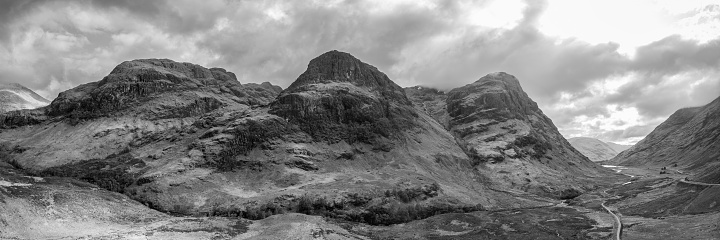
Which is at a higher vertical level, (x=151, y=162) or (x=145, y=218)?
→ (x=151, y=162)

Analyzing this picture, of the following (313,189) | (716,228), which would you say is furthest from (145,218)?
(716,228)

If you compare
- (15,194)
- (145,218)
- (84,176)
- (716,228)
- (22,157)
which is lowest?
(716,228)

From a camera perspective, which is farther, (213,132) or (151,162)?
(213,132)

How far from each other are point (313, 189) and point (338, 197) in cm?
1226

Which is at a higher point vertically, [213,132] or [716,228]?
[213,132]

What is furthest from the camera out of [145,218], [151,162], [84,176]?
[151,162]

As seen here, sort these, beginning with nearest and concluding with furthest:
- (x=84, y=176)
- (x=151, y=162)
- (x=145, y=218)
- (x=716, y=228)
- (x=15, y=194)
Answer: (x=716, y=228)
(x=15, y=194)
(x=145, y=218)
(x=84, y=176)
(x=151, y=162)

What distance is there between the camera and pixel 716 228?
87188mm

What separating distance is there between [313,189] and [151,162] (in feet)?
253

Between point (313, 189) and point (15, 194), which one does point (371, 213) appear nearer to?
point (313, 189)

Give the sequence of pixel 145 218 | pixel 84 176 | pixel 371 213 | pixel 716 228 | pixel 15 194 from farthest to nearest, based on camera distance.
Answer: pixel 84 176
pixel 371 213
pixel 145 218
pixel 15 194
pixel 716 228

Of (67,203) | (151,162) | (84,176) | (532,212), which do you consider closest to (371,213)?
(532,212)

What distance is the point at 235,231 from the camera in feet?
374

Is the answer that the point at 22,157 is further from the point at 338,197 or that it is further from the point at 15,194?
the point at 338,197
